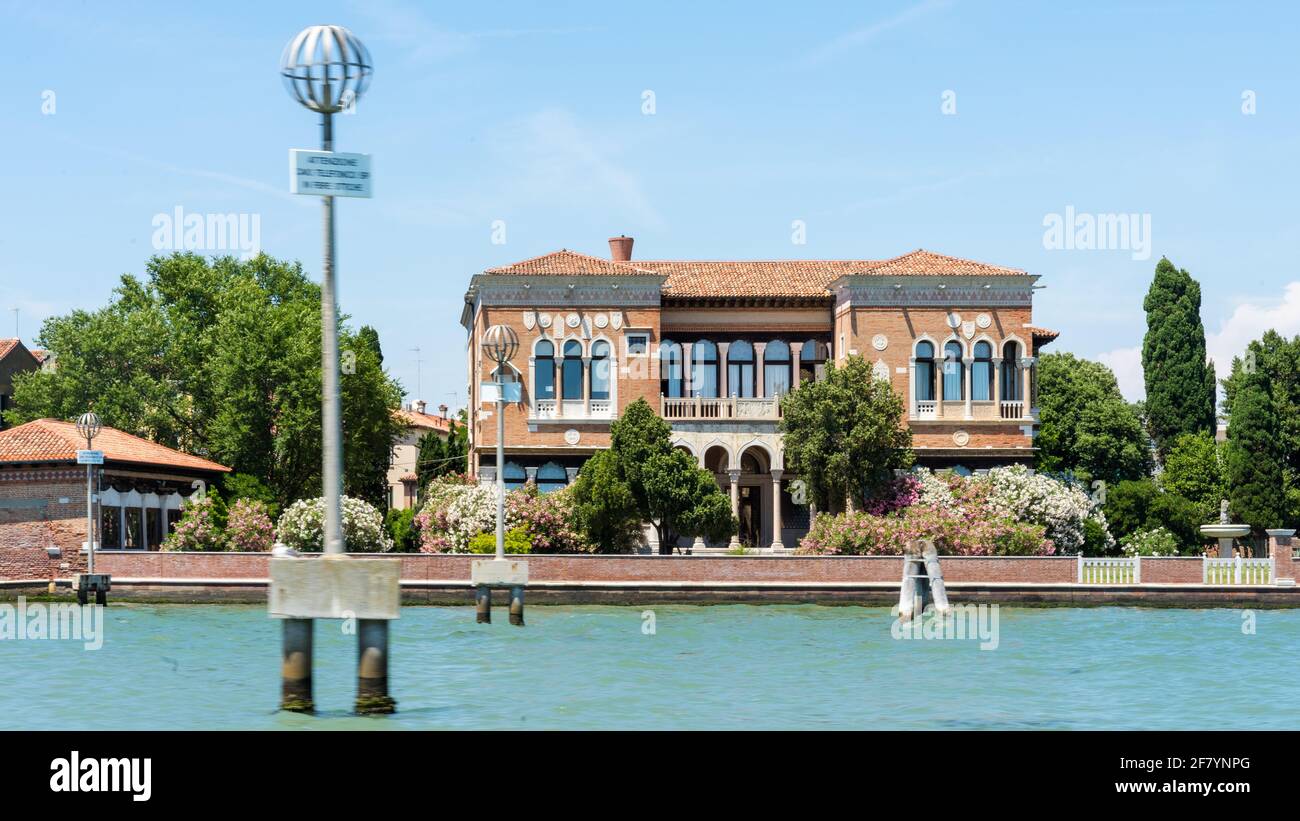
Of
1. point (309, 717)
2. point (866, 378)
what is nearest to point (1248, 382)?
point (866, 378)

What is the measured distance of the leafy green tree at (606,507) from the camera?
130 feet

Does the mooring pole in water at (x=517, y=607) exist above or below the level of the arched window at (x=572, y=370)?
below

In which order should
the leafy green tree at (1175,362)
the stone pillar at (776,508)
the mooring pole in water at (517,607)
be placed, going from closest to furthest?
the mooring pole in water at (517,607) < the stone pillar at (776,508) < the leafy green tree at (1175,362)

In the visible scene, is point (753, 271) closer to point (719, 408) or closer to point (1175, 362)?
point (719, 408)

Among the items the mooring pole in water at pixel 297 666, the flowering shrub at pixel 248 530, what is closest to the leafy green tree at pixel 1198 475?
the flowering shrub at pixel 248 530

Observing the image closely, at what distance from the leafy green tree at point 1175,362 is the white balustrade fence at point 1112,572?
2114 cm

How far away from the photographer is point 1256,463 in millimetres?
52500

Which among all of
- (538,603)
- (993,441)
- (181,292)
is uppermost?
(181,292)

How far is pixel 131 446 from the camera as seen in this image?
139 ft

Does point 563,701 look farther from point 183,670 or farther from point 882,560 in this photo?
point 882,560

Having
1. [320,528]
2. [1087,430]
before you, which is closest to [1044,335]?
[1087,430]

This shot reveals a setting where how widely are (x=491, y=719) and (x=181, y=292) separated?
41317 mm

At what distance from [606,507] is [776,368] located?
31.9ft

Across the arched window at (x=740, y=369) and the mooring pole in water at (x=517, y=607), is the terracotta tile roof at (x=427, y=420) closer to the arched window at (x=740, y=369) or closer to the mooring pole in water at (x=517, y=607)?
the arched window at (x=740, y=369)
